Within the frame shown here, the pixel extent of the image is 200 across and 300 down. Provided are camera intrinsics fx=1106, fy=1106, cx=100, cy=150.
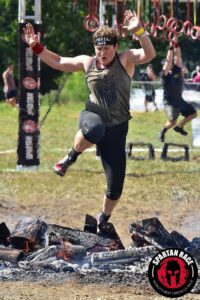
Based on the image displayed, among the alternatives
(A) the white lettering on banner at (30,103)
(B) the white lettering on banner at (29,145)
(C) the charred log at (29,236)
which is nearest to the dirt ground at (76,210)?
(B) the white lettering on banner at (29,145)

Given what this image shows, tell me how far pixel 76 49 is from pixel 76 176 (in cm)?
2427

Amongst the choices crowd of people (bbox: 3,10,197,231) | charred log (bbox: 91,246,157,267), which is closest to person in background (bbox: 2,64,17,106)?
crowd of people (bbox: 3,10,197,231)

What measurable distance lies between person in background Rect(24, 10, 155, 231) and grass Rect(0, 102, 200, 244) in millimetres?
1832

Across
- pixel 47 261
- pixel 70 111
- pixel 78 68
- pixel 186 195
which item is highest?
pixel 78 68

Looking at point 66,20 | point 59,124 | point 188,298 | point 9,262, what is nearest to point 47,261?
point 9,262

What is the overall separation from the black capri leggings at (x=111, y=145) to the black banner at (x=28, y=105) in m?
5.62

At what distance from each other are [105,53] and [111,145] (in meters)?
0.90

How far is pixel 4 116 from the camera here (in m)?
29.6

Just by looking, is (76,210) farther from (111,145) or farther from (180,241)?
(180,241)

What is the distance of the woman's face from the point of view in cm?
1027

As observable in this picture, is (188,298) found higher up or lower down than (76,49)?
higher up

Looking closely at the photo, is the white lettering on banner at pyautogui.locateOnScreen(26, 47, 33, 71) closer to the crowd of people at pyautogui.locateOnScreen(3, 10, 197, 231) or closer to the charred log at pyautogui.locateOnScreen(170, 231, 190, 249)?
the crowd of people at pyautogui.locateOnScreen(3, 10, 197, 231)

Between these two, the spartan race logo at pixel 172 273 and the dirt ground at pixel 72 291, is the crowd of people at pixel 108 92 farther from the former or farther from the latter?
the spartan race logo at pixel 172 273

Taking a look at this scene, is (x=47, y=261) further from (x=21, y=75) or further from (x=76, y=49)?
(x=76, y=49)
